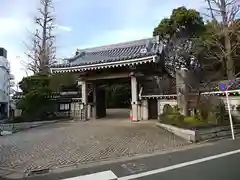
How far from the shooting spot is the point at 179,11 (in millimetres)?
24562

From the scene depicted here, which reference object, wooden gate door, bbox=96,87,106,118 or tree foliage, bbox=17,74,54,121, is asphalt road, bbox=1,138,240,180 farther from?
tree foliage, bbox=17,74,54,121

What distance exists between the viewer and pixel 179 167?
6.27 meters

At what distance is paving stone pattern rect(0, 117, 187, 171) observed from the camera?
711 cm

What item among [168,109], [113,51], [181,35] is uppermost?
[181,35]

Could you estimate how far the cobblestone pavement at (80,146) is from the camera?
7.11 meters

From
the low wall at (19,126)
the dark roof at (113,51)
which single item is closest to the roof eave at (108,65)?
the dark roof at (113,51)

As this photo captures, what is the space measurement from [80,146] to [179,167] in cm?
383

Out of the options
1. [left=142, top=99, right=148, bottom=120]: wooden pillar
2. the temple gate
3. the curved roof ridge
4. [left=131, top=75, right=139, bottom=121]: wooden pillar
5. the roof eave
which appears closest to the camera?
the roof eave

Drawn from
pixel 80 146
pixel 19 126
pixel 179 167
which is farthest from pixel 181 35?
pixel 179 167

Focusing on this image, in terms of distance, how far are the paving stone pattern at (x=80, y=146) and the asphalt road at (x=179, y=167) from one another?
2.85 ft

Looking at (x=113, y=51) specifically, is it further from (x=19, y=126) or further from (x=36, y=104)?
(x=19, y=126)

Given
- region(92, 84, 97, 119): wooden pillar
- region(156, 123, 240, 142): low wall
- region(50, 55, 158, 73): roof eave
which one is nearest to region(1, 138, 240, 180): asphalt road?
region(156, 123, 240, 142): low wall

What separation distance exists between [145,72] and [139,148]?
823 cm

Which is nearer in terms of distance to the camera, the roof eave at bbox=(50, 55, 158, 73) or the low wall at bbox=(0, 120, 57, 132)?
the low wall at bbox=(0, 120, 57, 132)
